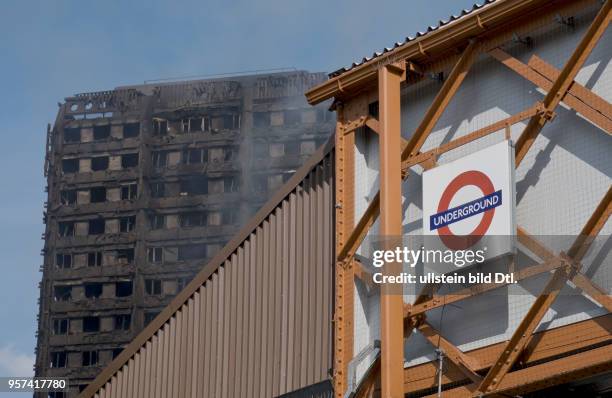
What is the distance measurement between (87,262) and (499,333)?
9601cm

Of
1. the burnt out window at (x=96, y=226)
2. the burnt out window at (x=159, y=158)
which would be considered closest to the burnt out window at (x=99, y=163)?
the burnt out window at (x=159, y=158)

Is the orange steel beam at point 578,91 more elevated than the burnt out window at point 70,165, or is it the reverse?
the burnt out window at point 70,165

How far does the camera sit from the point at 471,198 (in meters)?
27.3

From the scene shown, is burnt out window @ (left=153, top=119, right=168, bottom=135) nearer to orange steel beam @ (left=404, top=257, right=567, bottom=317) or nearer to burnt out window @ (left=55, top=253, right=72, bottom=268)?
burnt out window @ (left=55, top=253, right=72, bottom=268)

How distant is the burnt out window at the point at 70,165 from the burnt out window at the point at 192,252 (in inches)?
582

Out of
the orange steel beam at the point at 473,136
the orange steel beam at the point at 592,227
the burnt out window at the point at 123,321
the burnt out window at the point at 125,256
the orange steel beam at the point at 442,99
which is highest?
the burnt out window at the point at 125,256

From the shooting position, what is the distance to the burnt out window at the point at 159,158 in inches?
4705

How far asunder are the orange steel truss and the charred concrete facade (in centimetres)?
8117

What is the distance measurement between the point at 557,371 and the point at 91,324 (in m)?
95.7

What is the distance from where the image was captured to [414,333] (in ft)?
93.6

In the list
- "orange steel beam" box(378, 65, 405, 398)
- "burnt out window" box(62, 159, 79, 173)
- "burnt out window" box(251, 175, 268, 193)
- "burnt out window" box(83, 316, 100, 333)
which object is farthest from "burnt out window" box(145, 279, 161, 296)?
"orange steel beam" box(378, 65, 405, 398)

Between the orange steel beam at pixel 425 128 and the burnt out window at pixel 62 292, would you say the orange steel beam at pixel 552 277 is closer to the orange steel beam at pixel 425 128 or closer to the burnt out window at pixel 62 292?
the orange steel beam at pixel 425 128

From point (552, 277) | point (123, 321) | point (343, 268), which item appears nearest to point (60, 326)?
point (123, 321)

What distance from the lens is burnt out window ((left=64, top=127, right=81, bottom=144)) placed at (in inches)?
4776
